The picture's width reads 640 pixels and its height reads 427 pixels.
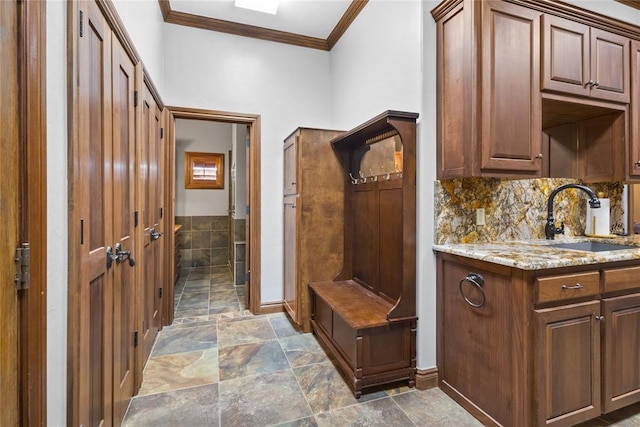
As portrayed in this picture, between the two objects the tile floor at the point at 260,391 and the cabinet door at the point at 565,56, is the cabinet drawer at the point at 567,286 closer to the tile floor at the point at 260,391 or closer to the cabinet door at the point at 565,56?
the tile floor at the point at 260,391

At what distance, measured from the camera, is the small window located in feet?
18.7

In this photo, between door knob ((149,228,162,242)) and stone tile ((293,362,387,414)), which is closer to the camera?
stone tile ((293,362,387,414))

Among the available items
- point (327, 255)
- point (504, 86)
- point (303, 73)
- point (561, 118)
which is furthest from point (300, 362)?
point (303, 73)

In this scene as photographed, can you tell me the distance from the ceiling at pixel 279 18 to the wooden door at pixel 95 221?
1.90 meters

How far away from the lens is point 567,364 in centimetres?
154

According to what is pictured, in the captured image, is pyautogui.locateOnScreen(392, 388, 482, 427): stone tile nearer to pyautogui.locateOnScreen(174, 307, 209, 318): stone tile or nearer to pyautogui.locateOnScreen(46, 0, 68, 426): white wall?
pyautogui.locateOnScreen(46, 0, 68, 426): white wall

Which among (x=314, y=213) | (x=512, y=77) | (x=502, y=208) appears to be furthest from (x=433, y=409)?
(x=512, y=77)

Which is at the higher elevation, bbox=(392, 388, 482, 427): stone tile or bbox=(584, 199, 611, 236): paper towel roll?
bbox=(584, 199, 611, 236): paper towel roll

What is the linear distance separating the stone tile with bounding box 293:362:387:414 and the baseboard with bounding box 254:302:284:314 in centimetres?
115

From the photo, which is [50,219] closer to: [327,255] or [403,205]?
[403,205]

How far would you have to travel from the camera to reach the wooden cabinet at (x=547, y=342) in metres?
1.48

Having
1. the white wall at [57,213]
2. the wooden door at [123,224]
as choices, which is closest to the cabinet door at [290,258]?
the wooden door at [123,224]

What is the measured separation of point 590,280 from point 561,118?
1.40m

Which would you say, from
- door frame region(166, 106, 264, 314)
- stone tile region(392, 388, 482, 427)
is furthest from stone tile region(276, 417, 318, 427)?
door frame region(166, 106, 264, 314)
